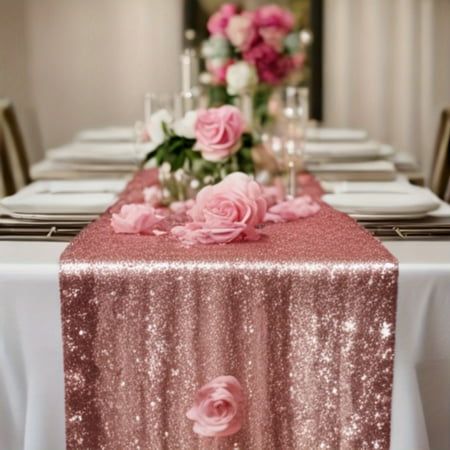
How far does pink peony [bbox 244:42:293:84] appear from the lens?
9.08 ft

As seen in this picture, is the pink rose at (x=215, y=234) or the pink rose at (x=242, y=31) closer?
the pink rose at (x=215, y=234)

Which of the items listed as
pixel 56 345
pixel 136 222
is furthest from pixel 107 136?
pixel 56 345

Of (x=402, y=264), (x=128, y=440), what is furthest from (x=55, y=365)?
(x=402, y=264)

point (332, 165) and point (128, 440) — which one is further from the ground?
point (332, 165)

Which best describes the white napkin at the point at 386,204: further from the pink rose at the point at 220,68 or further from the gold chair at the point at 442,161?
the gold chair at the point at 442,161

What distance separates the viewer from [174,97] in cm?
218

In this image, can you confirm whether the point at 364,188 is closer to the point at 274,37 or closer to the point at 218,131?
the point at 218,131

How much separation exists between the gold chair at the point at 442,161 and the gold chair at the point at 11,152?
1498mm

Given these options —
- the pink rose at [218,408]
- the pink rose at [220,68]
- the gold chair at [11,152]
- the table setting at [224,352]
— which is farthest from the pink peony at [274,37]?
the pink rose at [218,408]

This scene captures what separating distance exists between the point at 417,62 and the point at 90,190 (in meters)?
3.38

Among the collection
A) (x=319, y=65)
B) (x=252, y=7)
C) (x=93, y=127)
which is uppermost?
(x=252, y=7)

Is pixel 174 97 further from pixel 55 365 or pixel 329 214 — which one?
pixel 55 365

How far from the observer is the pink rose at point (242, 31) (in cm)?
270

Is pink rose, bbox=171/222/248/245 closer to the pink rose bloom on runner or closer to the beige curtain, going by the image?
the pink rose bloom on runner
